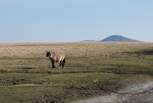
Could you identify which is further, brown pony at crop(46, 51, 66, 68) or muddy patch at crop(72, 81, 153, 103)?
brown pony at crop(46, 51, 66, 68)

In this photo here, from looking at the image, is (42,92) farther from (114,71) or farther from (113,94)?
(114,71)

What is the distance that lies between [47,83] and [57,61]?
35.9 ft

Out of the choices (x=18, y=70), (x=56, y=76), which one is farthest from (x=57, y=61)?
(x=56, y=76)

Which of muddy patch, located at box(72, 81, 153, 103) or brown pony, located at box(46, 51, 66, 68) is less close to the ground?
brown pony, located at box(46, 51, 66, 68)

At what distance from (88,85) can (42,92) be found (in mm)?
3983

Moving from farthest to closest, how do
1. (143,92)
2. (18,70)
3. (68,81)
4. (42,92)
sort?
(18,70)
(68,81)
(143,92)
(42,92)

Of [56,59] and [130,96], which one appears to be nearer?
[130,96]

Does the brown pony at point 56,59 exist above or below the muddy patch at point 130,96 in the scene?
above

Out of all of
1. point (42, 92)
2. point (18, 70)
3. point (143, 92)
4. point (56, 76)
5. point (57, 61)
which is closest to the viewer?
point (42, 92)

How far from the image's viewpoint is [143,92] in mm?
24172

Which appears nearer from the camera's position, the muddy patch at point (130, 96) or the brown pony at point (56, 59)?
the muddy patch at point (130, 96)

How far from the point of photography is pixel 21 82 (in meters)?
25.7

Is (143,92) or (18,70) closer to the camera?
(143,92)

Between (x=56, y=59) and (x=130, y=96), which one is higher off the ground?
(x=56, y=59)
